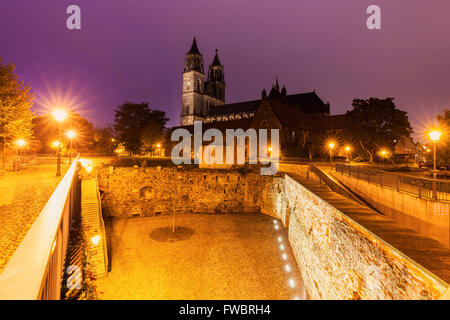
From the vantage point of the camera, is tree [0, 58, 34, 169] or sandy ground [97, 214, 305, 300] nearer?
sandy ground [97, 214, 305, 300]

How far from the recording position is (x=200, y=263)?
46.0ft

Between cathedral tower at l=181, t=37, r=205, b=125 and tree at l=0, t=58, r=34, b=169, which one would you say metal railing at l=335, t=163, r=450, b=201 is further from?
cathedral tower at l=181, t=37, r=205, b=125

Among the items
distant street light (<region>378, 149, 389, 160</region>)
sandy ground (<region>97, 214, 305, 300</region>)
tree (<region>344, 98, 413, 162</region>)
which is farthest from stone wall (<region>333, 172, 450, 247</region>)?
distant street light (<region>378, 149, 389, 160</region>)

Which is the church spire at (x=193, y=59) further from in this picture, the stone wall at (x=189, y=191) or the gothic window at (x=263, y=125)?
the stone wall at (x=189, y=191)

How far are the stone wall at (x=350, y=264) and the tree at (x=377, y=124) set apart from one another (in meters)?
22.3

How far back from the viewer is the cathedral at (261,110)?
133ft

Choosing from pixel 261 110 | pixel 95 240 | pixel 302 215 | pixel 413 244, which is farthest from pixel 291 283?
pixel 261 110

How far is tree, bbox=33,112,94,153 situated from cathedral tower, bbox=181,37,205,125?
42.3 metres

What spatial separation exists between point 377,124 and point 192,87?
69076 millimetres

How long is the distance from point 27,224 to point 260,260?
12.3 m

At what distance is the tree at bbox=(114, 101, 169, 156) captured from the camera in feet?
130

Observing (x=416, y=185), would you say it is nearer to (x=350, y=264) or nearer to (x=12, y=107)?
(x=350, y=264)

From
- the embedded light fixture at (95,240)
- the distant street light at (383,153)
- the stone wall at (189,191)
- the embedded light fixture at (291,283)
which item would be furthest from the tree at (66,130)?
the distant street light at (383,153)

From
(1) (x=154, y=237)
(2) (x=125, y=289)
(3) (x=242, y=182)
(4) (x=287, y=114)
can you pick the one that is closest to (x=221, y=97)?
(4) (x=287, y=114)
